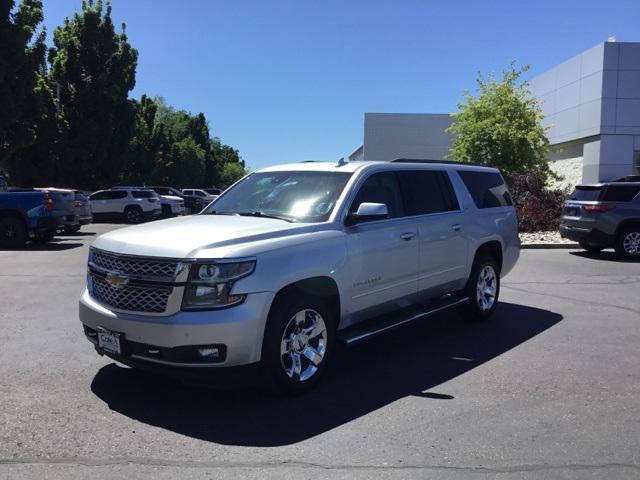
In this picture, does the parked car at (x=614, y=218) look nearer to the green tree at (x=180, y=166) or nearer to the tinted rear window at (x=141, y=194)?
the tinted rear window at (x=141, y=194)

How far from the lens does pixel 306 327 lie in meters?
4.83

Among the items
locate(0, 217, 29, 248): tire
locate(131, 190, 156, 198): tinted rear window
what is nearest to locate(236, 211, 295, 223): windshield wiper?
locate(0, 217, 29, 248): tire

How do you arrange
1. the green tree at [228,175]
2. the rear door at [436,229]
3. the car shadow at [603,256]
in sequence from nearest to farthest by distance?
the rear door at [436,229] < the car shadow at [603,256] < the green tree at [228,175]

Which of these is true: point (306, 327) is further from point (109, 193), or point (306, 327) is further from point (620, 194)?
point (109, 193)

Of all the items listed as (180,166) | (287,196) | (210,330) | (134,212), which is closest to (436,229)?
(287,196)

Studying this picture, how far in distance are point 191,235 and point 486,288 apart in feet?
14.0

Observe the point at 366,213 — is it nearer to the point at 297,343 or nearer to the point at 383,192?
the point at 383,192

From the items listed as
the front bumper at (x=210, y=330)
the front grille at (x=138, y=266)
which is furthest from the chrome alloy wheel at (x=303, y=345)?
the front grille at (x=138, y=266)

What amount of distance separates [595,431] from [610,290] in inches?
247

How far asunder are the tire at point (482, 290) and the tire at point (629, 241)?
734cm

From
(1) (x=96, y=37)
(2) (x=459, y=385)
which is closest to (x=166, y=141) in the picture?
(1) (x=96, y=37)

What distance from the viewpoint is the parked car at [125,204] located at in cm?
2700

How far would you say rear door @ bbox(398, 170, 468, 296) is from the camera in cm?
612

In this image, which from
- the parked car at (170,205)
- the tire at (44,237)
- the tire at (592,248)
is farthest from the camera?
the parked car at (170,205)
